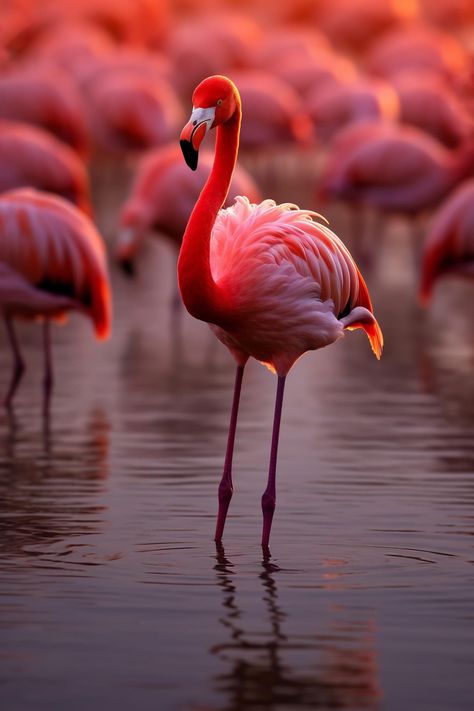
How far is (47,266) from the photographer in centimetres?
809

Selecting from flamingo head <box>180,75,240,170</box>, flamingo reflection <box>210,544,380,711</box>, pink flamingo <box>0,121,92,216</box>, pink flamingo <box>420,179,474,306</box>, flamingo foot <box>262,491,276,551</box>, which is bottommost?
flamingo reflection <box>210,544,380,711</box>

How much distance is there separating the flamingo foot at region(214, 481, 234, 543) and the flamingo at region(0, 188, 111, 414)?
8.99ft

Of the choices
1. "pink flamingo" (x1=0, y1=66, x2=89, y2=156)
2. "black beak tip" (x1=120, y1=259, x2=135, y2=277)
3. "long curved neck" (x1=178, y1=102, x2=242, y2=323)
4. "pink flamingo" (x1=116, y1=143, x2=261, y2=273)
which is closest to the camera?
"long curved neck" (x1=178, y1=102, x2=242, y2=323)

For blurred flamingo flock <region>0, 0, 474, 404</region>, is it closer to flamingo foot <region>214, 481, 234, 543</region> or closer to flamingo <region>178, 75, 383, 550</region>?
flamingo <region>178, 75, 383, 550</region>

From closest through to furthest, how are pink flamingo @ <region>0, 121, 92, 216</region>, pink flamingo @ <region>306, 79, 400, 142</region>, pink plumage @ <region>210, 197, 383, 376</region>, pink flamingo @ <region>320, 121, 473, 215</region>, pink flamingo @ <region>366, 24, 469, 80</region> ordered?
1. pink plumage @ <region>210, 197, 383, 376</region>
2. pink flamingo @ <region>0, 121, 92, 216</region>
3. pink flamingo @ <region>320, 121, 473, 215</region>
4. pink flamingo @ <region>306, 79, 400, 142</region>
5. pink flamingo @ <region>366, 24, 469, 80</region>

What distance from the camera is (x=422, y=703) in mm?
3900

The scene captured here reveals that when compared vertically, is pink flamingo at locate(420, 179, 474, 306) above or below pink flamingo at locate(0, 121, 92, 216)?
below

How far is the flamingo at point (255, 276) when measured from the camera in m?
5.16

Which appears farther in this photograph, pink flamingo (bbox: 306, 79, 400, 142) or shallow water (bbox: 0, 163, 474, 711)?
pink flamingo (bbox: 306, 79, 400, 142)

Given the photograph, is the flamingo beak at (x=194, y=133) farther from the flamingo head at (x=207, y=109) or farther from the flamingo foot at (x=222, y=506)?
the flamingo foot at (x=222, y=506)

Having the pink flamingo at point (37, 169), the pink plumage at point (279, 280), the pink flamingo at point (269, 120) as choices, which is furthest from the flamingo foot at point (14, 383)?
the pink flamingo at point (269, 120)

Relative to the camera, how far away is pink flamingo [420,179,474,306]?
10.4m

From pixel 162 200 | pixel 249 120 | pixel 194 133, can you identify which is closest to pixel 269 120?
pixel 249 120

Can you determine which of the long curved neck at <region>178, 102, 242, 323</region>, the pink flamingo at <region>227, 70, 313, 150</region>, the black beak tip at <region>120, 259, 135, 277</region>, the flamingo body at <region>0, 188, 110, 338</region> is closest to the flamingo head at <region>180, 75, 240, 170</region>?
the long curved neck at <region>178, 102, 242, 323</region>
